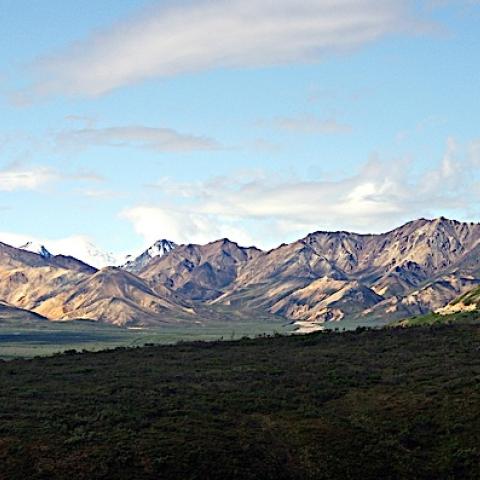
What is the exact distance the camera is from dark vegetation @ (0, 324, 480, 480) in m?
50.3

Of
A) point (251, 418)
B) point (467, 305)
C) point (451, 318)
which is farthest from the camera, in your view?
point (467, 305)

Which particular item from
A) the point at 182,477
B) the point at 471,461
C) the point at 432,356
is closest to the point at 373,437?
the point at 471,461

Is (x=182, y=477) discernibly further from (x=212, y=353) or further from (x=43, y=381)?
(x=212, y=353)

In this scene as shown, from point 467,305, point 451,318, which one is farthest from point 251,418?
point 467,305

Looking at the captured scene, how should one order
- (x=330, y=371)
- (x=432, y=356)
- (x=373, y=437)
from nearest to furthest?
(x=373, y=437), (x=330, y=371), (x=432, y=356)

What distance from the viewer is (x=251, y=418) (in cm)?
6169

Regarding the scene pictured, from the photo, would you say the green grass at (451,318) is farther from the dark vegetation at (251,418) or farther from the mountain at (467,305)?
the dark vegetation at (251,418)

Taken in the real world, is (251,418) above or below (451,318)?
below

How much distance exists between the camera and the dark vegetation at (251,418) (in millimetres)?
50281

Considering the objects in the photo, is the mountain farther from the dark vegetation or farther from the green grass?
the dark vegetation

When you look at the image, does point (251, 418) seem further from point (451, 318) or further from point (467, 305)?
point (467, 305)

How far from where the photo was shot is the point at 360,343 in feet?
357

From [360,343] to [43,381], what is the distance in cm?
4250

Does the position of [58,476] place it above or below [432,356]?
below
